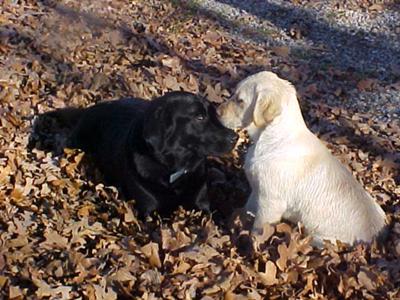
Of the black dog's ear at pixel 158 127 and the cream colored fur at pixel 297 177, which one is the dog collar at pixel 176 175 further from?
the cream colored fur at pixel 297 177

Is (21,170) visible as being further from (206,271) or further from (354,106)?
(354,106)

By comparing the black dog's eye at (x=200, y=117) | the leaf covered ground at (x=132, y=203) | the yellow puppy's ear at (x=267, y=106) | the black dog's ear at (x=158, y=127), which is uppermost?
the yellow puppy's ear at (x=267, y=106)

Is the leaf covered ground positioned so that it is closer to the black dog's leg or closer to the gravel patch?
the black dog's leg

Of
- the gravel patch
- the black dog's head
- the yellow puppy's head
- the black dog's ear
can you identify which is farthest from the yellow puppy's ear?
the gravel patch

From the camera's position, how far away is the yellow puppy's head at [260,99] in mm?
4984

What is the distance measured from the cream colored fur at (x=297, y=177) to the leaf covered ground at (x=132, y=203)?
6.1 inches

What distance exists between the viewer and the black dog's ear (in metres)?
5.45

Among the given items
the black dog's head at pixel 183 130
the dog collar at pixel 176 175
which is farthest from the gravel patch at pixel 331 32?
the dog collar at pixel 176 175

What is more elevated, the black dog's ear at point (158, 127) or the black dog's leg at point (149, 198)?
the black dog's ear at point (158, 127)

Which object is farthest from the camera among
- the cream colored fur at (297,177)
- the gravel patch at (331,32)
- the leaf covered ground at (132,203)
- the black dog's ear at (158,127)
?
the gravel patch at (331,32)

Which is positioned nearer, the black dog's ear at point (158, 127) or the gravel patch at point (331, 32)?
the black dog's ear at point (158, 127)

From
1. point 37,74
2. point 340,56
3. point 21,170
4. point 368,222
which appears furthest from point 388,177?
point 340,56

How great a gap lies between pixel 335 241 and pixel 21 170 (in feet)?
8.91

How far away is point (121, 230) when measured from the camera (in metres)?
5.43
